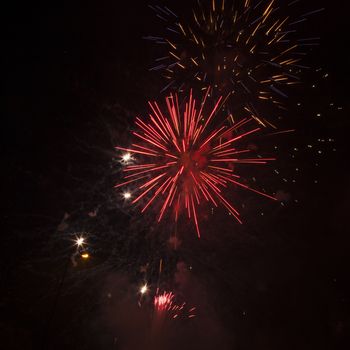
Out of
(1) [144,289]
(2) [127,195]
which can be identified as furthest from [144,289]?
(2) [127,195]

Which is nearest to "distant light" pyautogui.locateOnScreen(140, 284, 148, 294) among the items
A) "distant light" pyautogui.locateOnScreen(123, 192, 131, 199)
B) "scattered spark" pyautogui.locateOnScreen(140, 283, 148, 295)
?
"scattered spark" pyautogui.locateOnScreen(140, 283, 148, 295)

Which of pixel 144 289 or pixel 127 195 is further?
pixel 144 289

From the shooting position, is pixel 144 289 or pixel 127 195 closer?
pixel 127 195

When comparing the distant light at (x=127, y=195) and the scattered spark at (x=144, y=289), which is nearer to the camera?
the distant light at (x=127, y=195)

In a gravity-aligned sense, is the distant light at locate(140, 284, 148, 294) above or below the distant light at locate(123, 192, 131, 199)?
below

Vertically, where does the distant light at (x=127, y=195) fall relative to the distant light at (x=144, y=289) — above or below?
above

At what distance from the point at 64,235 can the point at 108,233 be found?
2.93 m

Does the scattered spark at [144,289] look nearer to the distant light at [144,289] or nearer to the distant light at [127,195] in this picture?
the distant light at [144,289]

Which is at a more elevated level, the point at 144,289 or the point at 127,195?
the point at 127,195

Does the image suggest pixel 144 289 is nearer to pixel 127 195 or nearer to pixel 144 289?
pixel 144 289

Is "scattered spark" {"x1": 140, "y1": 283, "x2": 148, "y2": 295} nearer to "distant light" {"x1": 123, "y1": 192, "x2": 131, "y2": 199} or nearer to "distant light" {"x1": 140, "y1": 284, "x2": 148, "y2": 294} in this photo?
"distant light" {"x1": 140, "y1": 284, "x2": 148, "y2": 294}

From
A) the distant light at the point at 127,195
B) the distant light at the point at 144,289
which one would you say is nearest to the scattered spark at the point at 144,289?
the distant light at the point at 144,289

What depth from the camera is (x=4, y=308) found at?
18.4 meters

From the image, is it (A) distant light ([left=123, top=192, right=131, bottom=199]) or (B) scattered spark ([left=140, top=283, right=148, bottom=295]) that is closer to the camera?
(A) distant light ([left=123, top=192, right=131, bottom=199])
